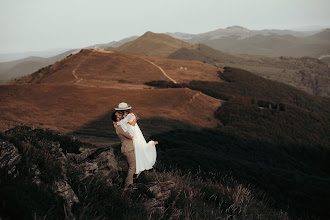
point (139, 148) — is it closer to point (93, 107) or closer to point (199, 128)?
point (199, 128)

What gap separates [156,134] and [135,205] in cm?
2357

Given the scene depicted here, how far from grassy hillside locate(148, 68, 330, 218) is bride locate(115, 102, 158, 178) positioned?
749 centimetres

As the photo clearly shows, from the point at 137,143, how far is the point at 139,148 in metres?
0.13

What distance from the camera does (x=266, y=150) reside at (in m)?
37.4

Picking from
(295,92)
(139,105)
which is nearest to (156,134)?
(139,105)

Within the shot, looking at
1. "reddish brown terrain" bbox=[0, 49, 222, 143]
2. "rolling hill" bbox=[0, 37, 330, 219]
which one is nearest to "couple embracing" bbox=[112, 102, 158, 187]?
"rolling hill" bbox=[0, 37, 330, 219]

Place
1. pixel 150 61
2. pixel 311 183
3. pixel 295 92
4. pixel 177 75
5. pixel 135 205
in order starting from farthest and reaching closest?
pixel 295 92
pixel 150 61
pixel 177 75
pixel 311 183
pixel 135 205

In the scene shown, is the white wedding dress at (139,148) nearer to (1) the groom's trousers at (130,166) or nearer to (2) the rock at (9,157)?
(1) the groom's trousers at (130,166)

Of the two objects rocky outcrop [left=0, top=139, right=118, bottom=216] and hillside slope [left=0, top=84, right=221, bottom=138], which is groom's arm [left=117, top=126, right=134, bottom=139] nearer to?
rocky outcrop [left=0, top=139, right=118, bottom=216]

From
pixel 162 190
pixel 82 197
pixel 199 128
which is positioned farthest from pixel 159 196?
pixel 199 128

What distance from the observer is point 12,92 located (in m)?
35.4

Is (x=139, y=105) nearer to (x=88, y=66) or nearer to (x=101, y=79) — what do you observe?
(x=101, y=79)

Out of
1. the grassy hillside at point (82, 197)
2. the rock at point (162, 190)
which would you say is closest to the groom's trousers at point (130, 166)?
the grassy hillside at point (82, 197)

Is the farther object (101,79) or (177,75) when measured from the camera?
(177,75)
